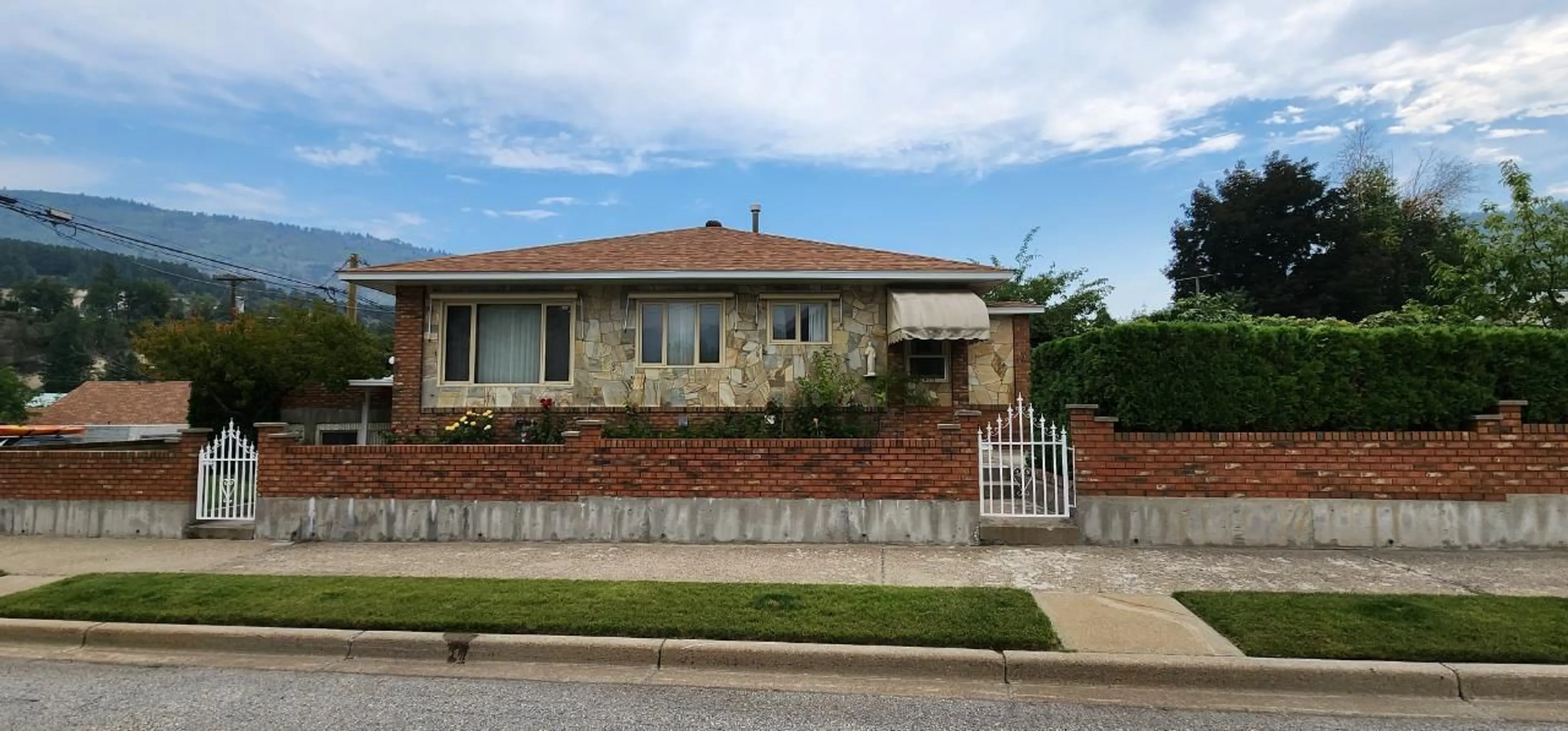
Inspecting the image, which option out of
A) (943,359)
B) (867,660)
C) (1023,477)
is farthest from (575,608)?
(943,359)

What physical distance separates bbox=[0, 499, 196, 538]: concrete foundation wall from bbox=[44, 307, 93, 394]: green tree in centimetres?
6945

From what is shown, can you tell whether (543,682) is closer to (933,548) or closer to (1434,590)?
(933,548)

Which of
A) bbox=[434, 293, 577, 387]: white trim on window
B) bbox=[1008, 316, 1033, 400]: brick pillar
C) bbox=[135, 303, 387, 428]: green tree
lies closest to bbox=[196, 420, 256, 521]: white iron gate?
bbox=[434, 293, 577, 387]: white trim on window

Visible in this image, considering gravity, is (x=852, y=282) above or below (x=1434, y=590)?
above

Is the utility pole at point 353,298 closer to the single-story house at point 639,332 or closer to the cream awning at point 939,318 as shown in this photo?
the single-story house at point 639,332

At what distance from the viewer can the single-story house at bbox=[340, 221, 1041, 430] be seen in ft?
39.2

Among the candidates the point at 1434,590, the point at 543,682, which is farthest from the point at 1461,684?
the point at 543,682

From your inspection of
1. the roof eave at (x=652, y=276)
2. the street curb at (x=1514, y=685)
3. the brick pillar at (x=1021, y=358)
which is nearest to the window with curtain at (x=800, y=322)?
the roof eave at (x=652, y=276)

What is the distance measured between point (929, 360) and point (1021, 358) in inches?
74.0

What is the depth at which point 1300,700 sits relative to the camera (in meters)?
4.44

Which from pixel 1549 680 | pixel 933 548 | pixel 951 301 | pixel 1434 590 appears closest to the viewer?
pixel 1549 680

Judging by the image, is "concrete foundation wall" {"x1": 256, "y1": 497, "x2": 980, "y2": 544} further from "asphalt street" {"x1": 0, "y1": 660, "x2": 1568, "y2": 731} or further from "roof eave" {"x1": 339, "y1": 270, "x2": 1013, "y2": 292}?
"roof eave" {"x1": 339, "y1": 270, "x2": 1013, "y2": 292}

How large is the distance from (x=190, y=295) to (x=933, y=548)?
93.7 m

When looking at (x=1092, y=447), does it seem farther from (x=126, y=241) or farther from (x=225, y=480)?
(x=126, y=241)
